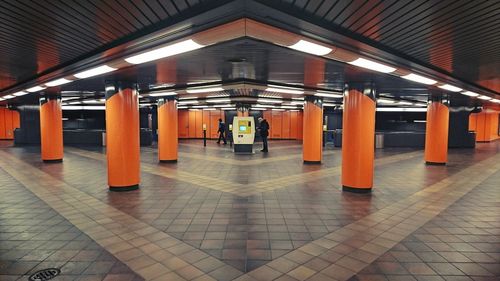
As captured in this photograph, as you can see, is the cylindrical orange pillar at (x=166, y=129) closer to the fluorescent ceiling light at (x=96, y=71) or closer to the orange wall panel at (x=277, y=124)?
the fluorescent ceiling light at (x=96, y=71)

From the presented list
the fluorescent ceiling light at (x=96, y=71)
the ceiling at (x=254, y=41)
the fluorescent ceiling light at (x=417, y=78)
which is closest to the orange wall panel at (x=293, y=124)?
the fluorescent ceiling light at (x=417, y=78)

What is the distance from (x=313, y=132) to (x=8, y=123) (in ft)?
90.2

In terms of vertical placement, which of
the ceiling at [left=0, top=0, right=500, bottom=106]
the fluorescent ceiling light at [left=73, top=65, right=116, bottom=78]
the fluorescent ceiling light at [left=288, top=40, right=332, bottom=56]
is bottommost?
the fluorescent ceiling light at [left=73, top=65, right=116, bottom=78]

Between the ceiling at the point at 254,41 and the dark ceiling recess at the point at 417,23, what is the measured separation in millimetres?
11

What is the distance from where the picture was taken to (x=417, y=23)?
12.3 ft

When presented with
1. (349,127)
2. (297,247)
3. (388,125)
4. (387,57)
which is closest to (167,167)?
(349,127)

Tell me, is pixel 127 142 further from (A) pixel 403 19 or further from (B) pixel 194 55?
(A) pixel 403 19

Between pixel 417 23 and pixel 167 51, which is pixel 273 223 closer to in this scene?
pixel 167 51

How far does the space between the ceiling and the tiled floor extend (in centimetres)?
304

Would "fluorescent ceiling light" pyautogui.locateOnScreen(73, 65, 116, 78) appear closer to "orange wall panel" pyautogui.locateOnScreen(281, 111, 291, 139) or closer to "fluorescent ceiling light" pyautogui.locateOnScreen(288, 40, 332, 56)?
"fluorescent ceiling light" pyautogui.locateOnScreen(288, 40, 332, 56)

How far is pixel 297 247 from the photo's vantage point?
4.37m

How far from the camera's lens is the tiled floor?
378cm

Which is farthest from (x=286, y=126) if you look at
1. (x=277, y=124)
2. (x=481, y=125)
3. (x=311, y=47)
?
(x=311, y=47)

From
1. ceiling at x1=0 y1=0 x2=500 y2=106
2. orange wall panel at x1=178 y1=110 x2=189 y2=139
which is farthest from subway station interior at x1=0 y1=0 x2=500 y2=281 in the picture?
orange wall panel at x1=178 y1=110 x2=189 y2=139
